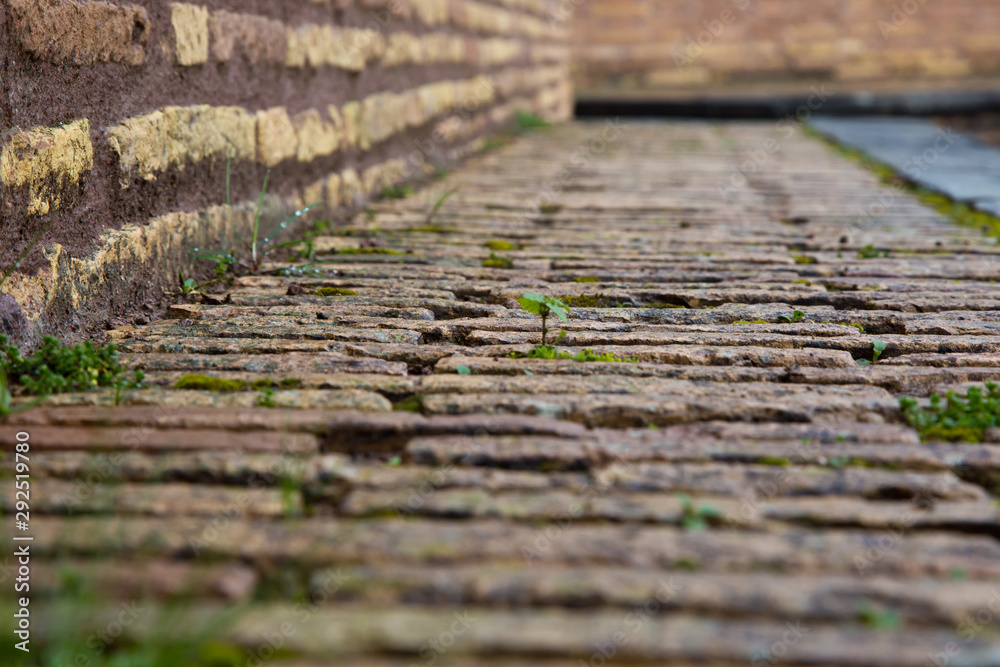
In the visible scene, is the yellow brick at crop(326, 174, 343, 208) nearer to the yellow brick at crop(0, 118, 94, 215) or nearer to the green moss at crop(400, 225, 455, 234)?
the green moss at crop(400, 225, 455, 234)

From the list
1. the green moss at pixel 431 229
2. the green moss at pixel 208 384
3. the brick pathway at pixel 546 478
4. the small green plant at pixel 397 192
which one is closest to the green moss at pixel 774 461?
the brick pathway at pixel 546 478

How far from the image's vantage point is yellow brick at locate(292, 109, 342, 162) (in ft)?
11.1

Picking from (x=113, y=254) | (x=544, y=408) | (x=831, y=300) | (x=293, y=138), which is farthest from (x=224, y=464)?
(x=293, y=138)

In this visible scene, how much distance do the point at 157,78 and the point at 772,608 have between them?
2.13 meters

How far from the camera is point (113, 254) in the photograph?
2.20 metres

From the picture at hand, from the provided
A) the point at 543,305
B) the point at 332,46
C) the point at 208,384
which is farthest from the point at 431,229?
the point at 208,384

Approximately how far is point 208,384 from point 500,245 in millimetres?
1579

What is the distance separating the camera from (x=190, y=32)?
260 centimetres

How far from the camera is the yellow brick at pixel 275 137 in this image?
3078mm

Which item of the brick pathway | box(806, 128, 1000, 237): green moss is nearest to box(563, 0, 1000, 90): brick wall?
box(806, 128, 1000, 237): green moss

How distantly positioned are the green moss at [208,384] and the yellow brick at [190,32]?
1171mm

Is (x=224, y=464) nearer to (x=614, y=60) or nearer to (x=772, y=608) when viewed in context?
(x=772, y=608)

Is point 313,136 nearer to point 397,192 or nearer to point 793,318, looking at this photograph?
point 397,192

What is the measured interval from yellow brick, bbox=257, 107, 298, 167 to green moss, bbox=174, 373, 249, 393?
1.45 meters
